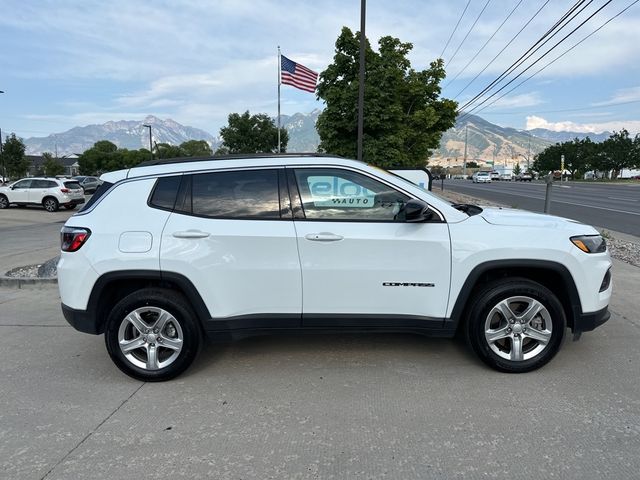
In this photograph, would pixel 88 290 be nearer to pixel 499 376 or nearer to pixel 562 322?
pixel 499 376

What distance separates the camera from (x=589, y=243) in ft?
12.3

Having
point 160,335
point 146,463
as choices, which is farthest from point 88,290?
point 146,463

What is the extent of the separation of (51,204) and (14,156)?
3858cm

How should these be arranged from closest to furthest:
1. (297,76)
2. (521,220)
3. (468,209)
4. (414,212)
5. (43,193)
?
(414,212), (521,220), (468,209), (297,76), (43,193)

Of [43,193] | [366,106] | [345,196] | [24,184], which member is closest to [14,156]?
[24,184]

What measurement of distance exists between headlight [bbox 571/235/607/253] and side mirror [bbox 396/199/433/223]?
1190 millimetres

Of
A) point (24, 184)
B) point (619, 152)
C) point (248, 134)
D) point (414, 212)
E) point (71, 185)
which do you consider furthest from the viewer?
point (619, 152)

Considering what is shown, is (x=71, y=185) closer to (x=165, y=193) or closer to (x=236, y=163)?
(x=165, y=193)

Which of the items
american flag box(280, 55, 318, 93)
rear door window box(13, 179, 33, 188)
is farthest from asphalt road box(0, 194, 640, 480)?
rear door window box(13, 179, 33, 188)

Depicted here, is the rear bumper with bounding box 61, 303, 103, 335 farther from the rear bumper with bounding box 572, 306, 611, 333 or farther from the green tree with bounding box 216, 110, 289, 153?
the green tree with bounding box 216, 110, 289, 153

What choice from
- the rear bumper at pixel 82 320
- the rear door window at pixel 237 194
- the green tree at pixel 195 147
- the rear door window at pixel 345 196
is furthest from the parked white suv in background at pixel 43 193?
the green tree at pixel 195 147

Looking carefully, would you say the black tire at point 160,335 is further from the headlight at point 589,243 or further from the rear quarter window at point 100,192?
the headlight at point 589,243

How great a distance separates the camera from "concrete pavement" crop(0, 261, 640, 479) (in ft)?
8.93

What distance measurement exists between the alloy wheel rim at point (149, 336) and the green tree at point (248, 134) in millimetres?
41879
